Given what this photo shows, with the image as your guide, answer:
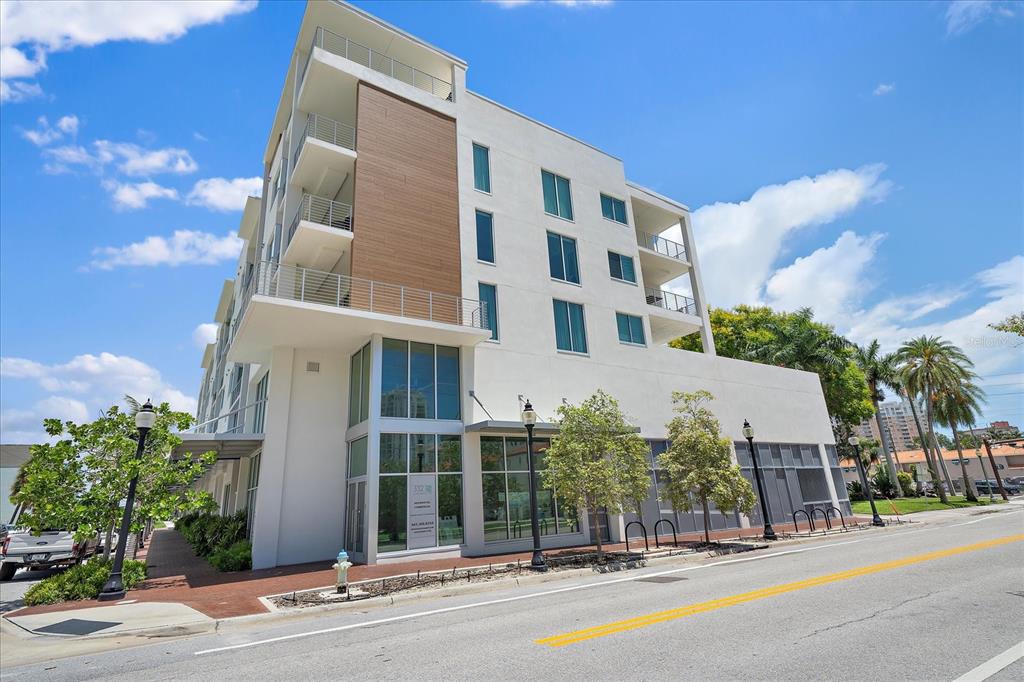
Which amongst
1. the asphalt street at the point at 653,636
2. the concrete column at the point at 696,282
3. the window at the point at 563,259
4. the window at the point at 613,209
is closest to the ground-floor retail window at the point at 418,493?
the asphalt street at the point at 653,636

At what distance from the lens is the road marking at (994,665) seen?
486cm

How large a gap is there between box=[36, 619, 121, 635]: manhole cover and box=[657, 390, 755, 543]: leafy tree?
1588cm

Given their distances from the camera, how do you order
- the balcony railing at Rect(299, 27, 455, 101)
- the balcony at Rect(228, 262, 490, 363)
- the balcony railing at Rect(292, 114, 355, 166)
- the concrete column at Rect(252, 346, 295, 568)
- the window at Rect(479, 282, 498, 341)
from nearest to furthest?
the balcony at Rect(228, 262, 490, 363), the concrete column at Rect(252, 346, 295, 568), the window at Rect(479, 282, 498, 341), the balcony railing at Rect(292, 114, 355, 166), the balcony railing at Rect(299, 27, 455, 101)

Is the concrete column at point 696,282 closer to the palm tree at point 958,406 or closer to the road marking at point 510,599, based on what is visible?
the road marking at point 510,599

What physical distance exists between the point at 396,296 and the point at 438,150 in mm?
7454

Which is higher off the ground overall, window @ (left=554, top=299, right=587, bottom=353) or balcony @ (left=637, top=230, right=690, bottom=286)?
balcony @ (left=637, top=230, right=690, bottom=286)

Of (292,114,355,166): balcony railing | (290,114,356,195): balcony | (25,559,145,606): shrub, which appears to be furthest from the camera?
(292,114,355,166): balcony railing

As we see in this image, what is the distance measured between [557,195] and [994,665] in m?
22.2

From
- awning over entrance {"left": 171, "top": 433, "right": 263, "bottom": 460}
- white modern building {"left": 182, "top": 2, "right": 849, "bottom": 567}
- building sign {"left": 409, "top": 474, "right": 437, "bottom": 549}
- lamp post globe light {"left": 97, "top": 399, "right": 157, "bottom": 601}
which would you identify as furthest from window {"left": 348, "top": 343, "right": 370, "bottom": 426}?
lamp post globe light {"left": 97, "top": 399, "right": 157, "bottom": 601}

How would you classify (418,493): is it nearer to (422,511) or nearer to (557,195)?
(422,511)

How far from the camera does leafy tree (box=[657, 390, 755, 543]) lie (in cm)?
1719

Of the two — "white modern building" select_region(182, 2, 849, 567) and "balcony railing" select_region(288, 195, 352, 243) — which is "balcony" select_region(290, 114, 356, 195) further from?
"balcony railing" select_region(288, 195, 352, 243)

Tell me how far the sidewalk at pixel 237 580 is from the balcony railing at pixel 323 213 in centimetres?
1202

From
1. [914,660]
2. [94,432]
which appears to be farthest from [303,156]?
[914,660]
